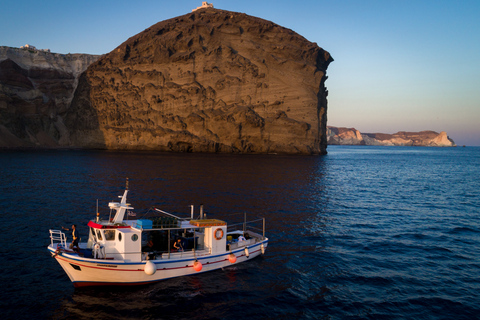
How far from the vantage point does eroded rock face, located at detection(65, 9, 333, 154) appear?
3469 inches

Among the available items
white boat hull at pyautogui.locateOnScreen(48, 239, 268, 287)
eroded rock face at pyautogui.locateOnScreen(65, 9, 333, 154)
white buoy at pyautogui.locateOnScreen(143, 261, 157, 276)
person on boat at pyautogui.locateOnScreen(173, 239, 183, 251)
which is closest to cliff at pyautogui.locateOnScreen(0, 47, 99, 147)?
eroded rock face at pyautogui.locateOnScreen(65, 9, 333, 154)

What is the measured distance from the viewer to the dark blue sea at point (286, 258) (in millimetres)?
13070

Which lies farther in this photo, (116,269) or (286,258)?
(286,258)

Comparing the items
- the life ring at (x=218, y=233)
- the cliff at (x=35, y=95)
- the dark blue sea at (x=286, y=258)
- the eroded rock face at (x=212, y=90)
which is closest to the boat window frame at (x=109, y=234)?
the dark blue sea at (x=286, y=258)

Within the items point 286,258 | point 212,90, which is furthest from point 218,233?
point 212,90

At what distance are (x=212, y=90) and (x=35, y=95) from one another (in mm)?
58284

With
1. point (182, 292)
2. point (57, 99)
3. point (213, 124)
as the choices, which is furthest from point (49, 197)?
point (57, 99)

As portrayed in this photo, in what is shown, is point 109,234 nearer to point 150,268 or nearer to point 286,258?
point 150,268

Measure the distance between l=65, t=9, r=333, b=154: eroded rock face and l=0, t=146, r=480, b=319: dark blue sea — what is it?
49.2 m

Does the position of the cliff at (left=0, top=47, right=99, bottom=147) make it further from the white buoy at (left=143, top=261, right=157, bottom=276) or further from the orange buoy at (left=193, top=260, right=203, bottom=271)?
the orange buoy at (left=193, top=260, right=203, bottom=271)

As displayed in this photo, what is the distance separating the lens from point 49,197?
3086 cm

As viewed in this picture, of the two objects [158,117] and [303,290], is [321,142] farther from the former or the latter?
[303,290]

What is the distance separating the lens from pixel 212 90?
91438mm

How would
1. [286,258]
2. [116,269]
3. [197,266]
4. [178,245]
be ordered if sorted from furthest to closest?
[286,258] < [178,245] < [197,266] < [116,269]
